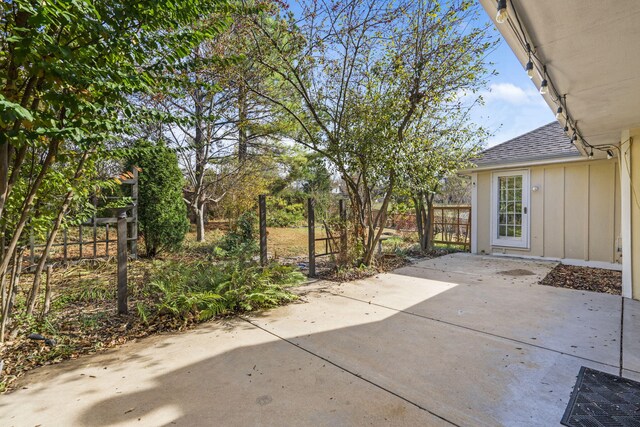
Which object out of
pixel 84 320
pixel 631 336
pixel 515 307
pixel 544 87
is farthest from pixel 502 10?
pixel 84 320

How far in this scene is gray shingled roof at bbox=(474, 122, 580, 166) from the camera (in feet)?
21.8

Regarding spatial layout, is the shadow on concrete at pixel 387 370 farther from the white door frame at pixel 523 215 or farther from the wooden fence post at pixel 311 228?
the white door frame at pixel 523 215

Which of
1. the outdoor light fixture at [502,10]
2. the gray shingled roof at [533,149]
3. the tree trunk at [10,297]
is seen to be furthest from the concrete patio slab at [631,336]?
the tree trunk at [10,297]

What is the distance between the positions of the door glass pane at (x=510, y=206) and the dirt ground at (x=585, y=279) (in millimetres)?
1413

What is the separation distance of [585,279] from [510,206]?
258 centimetres

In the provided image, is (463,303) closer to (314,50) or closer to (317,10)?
(314,50)

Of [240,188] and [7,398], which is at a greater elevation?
[240,188]

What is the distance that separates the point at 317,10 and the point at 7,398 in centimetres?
533

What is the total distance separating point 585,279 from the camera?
204 inches

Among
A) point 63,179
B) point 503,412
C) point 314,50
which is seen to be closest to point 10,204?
point 63,179

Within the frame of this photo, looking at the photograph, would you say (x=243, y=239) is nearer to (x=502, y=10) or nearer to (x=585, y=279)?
(x=585, y=279)

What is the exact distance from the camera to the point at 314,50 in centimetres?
491

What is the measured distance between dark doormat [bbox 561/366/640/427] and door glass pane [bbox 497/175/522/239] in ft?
18.8

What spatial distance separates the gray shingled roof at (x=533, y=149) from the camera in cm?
663
